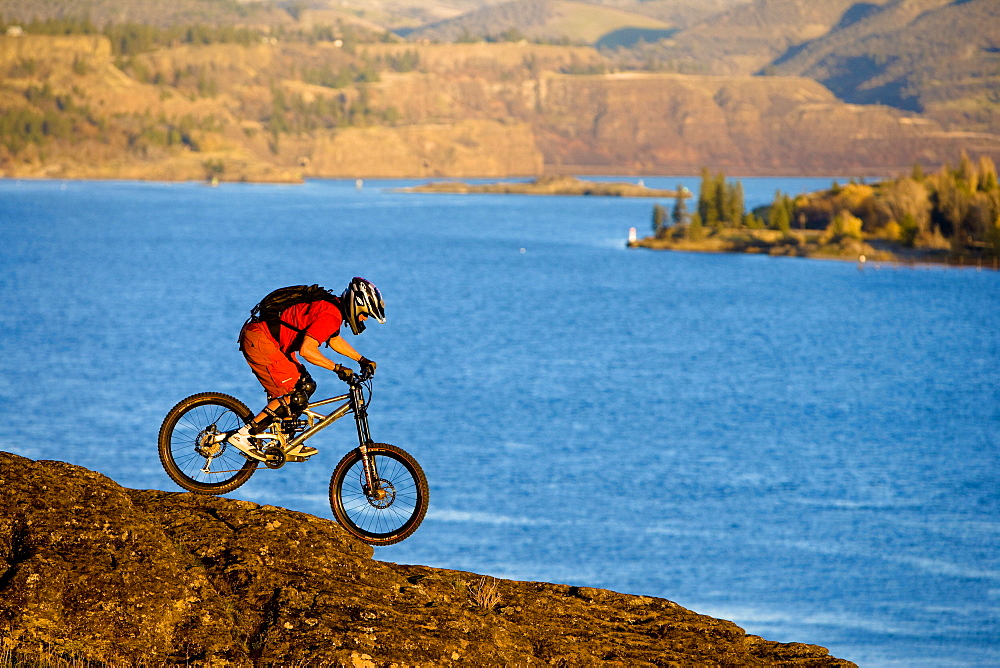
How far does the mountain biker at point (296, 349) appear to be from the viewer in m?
13.8

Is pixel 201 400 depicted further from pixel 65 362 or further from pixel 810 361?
pixel 810 361

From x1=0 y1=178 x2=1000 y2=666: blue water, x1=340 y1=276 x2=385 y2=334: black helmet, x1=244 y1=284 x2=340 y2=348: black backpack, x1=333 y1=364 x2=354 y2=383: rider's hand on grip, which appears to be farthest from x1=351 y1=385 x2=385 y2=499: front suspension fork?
x1=0 y1=178 x2=1000 y2=666: blue water

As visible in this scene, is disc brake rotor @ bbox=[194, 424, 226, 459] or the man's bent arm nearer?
the man's bent arm

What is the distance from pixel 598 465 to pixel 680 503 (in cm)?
1159

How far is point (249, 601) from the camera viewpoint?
1295 centimetres

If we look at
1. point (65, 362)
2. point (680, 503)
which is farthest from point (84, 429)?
point (680, 503)

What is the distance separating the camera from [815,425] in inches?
5655

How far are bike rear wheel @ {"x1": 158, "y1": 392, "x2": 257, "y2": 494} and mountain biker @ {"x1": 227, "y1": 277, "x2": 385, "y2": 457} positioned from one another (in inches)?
20.6

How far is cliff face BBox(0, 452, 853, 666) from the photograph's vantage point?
12.0 metres

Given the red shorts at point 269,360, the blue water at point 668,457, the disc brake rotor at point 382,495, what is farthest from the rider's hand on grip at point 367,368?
the blue water at point 668,457

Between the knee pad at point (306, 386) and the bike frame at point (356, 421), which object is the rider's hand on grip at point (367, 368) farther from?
the knee pad at point (306, 386)

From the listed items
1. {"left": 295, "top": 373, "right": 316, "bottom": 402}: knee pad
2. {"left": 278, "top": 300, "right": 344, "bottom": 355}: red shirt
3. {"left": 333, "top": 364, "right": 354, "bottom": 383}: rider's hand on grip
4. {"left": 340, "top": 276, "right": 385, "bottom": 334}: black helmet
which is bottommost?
{"left": 295, "top": 373, "right": 316, "bottom": 402}: knee pad

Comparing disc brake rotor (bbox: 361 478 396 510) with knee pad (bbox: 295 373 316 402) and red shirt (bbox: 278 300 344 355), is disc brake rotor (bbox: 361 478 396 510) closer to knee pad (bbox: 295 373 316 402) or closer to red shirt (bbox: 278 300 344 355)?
knee pad (bbox: 295 373 316 402)

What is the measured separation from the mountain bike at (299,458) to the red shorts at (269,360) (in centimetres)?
39
